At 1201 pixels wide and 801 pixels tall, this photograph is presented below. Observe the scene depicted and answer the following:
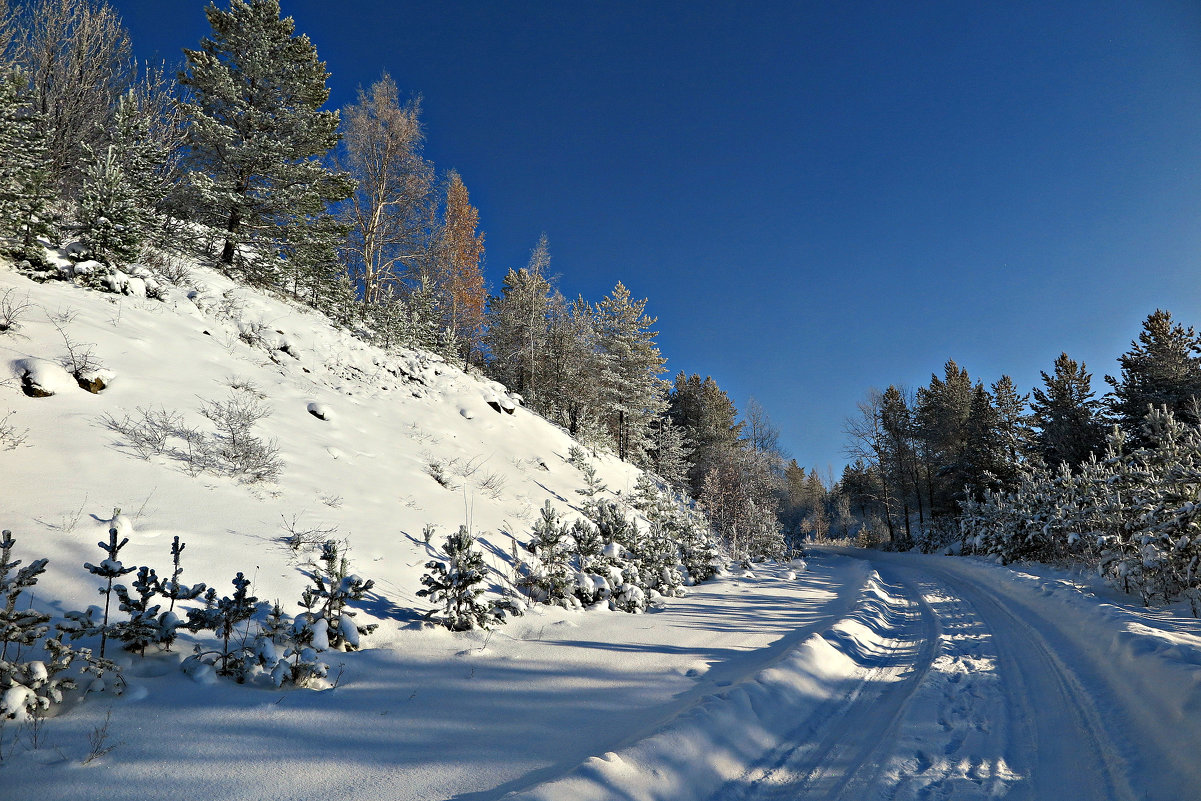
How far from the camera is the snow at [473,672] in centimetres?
282

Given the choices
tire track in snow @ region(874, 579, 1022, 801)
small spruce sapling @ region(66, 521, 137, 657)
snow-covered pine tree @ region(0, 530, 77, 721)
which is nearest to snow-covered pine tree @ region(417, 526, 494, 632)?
small spruce sapling @ region(66, 521, 137, 657)

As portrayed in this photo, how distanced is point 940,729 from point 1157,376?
94.4 feet

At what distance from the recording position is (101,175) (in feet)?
27.2

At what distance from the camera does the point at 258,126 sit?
512 inches

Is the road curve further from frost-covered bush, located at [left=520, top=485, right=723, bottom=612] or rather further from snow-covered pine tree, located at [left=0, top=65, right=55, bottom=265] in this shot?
snow-covered pine tree, located at [left=0, top=65, right=55, bottom=265]

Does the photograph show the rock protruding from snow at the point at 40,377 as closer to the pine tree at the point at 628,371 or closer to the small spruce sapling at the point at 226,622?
the small spruce sapling at the point at 226,622

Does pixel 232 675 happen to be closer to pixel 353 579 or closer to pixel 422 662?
pixel 353 579

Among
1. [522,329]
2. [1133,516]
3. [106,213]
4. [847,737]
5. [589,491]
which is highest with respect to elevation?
[522,329]

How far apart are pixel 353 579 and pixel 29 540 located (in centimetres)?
242

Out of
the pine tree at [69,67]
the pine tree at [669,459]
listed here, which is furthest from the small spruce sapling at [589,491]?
the pine tree at [69,67]

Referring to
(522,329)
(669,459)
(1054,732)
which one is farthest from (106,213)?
(669,459)

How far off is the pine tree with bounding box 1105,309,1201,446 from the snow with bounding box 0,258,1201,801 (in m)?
19.6

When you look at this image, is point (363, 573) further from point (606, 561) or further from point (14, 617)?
point (606, 561)

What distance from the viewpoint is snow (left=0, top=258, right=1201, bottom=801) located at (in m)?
2.82
